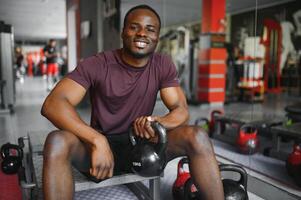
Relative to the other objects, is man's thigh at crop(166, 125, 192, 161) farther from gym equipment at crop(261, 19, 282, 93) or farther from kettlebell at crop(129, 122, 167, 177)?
gym equipment at crop(261, 19, 282, 93)

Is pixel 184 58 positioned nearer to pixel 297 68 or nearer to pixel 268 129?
pixel 297 68

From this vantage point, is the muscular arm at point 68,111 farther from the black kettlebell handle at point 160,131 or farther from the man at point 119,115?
the black kettlebell handle at point 160,131

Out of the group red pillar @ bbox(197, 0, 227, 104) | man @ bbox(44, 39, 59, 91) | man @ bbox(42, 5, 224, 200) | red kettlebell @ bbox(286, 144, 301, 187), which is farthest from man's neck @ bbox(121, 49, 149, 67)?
red pillar @ bbox(197, 0, 227, 104)

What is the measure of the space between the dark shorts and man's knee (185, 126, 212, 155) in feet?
0.95

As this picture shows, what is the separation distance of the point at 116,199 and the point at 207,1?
5.28 metres

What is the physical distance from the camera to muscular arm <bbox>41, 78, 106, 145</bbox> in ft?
4.31

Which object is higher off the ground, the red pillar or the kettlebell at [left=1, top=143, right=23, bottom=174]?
the red pillar

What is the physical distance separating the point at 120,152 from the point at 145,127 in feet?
0.76

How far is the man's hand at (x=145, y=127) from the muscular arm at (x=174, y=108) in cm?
10

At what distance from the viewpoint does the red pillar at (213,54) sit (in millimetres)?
6336

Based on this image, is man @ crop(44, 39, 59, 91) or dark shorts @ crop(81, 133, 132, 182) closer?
dark shorts @ crop(81, 133, 132, 182)

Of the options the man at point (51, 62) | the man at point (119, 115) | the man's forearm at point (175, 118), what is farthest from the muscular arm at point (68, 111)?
the man at point (51, 62)

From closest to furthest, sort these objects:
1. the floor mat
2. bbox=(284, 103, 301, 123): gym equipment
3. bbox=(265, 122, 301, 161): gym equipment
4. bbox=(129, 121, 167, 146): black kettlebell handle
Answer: bbox=(129, 121, 167, 146): black kettlebell handle < the floor mat < bbox=(265, 122, 301, 161): gym equipment < bbox=(284, 103, 301, 123): gym equipment

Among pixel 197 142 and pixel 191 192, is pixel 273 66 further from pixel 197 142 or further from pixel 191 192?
pixel 197 142
